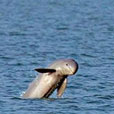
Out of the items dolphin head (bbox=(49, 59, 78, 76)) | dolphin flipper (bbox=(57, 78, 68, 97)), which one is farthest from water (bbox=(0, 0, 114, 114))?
dolphin head (bbox=(49, 59, 78, 76))

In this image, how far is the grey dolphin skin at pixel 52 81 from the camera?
87.1 feet

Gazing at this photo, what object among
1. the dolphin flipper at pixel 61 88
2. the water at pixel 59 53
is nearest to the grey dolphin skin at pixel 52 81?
the dolphin flipper at pixel 61 88

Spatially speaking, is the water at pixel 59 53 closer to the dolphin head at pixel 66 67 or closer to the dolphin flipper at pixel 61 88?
the dolphin flipper at pixel 61 88

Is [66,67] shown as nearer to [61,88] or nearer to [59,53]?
[61,88]

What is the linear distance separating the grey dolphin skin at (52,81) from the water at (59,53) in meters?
0.30

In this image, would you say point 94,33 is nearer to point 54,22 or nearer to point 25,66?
point 54,22

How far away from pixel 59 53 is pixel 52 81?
503 inches

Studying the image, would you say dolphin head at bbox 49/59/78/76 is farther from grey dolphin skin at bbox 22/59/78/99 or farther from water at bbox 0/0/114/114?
water at bbox 0/0/114/114

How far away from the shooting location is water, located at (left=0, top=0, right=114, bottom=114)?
26.1m

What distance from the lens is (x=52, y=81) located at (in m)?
26.6

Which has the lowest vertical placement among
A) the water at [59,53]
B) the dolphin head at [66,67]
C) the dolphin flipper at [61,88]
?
the water at [59,53]

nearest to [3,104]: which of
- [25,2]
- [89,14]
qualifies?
[89,14]

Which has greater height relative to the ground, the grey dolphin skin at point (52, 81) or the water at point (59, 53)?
the grey dolphin skin at point (52, 81)

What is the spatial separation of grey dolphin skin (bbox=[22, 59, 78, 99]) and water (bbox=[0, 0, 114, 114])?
30 centimetres
